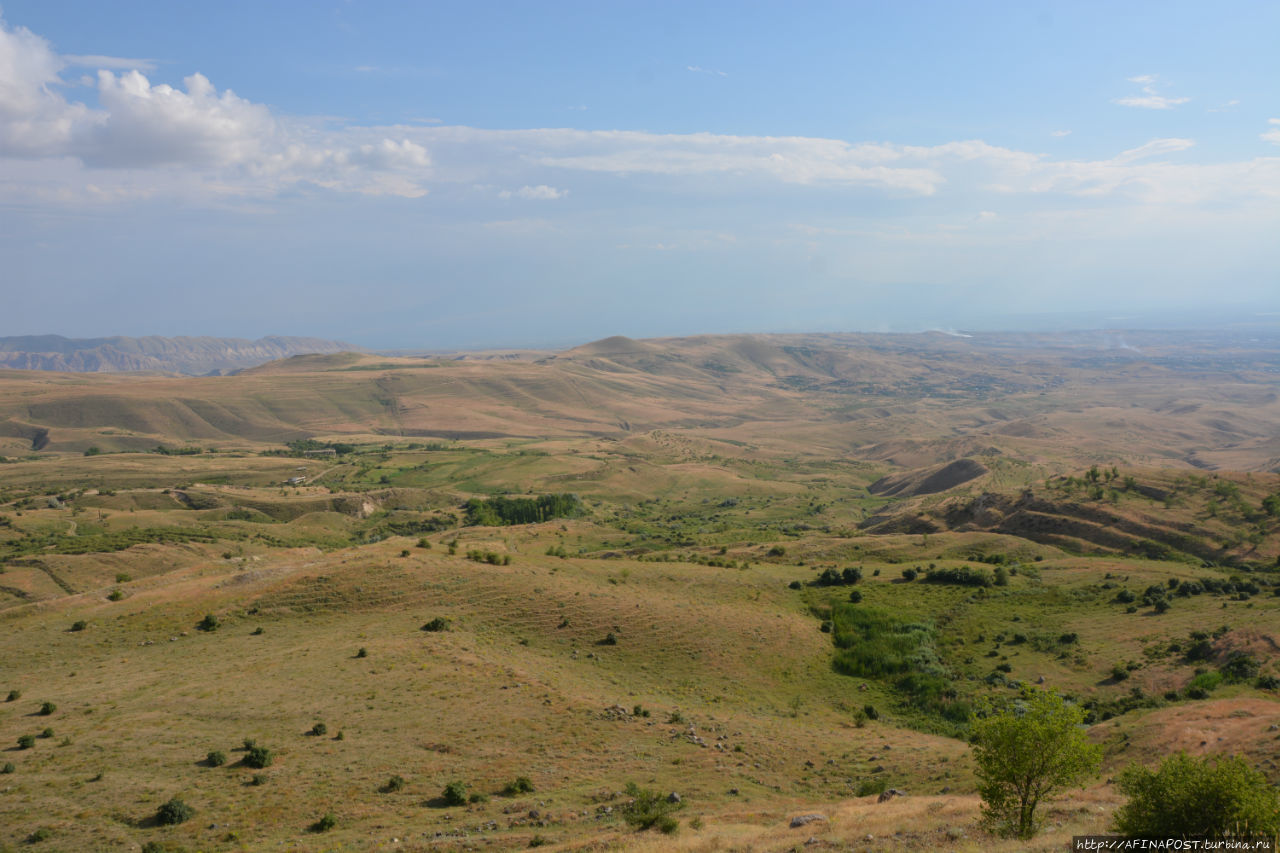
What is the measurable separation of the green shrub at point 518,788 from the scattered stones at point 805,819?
10.8m

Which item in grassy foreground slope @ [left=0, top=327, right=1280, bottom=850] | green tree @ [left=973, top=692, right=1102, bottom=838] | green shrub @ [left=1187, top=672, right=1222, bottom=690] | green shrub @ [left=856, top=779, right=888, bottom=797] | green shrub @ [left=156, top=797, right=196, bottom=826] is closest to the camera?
green tree @ [left=973, top=692, right=1102, bottom=838]

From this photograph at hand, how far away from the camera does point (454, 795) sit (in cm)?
2631

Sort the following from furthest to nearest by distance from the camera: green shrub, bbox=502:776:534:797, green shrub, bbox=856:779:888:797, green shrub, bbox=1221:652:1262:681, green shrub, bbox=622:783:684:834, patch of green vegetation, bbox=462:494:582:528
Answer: patch of green vegetation, bbox=462:494:582:528 < green shrub, bbox=1221:652:1262:681 < green shrub, bbox=856:779:888:797 < green shrub, bbox=502:776:534:797 < green shrub, bbox=622:783:684:834

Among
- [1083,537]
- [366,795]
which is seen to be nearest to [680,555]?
[1083,537]

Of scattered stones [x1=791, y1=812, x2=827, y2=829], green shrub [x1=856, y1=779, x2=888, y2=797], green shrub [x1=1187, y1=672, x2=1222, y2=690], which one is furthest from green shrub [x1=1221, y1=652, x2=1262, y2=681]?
scattered stones [x1=791, y1=812, x2=827, y2=829]

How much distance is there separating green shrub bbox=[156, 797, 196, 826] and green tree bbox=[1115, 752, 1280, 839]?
1188 inches

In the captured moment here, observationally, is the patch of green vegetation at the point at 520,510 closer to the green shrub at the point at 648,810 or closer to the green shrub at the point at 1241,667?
the green shrub at the point at 648,810

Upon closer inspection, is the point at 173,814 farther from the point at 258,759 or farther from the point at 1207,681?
the point at 1207,681

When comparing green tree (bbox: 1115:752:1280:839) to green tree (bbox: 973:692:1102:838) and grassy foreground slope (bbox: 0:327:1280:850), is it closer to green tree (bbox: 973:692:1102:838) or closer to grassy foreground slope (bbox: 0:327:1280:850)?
green tree (bbox: 973:692:1102:838)

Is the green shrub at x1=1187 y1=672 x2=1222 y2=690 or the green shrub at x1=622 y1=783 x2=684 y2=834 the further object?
the green shrub at x1=1187 y1=672 x2=1222 y2=690

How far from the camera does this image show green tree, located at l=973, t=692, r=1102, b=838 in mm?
19938

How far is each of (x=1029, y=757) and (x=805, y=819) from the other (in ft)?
27.6

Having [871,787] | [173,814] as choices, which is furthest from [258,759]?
[871,787]

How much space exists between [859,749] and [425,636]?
28.1 m
